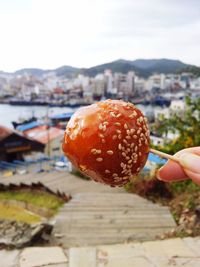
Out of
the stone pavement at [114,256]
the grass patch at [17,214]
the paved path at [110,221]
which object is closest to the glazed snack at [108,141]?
the stone pavement at [114,256]

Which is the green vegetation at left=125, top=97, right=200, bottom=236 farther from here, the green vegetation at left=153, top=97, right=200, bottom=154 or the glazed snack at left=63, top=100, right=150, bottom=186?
the glazed snack at left=63, top=100, right=150, bottom=186

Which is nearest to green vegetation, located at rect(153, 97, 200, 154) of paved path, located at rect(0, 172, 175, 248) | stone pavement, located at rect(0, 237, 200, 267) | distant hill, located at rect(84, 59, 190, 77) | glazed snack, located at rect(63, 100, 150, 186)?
paved path, located at rect(0, 172, 175, 248)

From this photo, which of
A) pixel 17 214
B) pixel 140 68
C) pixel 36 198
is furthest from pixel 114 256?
pixel 140 68

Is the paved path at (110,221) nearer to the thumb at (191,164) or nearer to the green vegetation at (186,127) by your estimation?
the green vegetation at (186,127)

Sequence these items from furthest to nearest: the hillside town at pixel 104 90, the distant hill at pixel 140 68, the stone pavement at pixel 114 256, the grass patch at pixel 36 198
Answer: the distant hill at pixel 140 68, the hillside town at pixel 104 90, the grass patch at pixel 36 198, the stone pavement at pixel 114 256

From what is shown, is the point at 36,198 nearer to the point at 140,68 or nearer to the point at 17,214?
the point at 17,214

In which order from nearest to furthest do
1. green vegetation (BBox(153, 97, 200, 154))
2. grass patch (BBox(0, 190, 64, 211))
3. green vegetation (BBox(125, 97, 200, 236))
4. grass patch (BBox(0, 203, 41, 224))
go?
green vegetation (BBox(125, 97, 200, 236)) → grass patch (BBox(0, 203, 41, 224)) → grass patch (BBox(0, 190, 64, 211)) → green vegetation (BBox(153, 97, 200, 154))

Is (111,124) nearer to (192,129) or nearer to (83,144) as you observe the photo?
(83,144)
